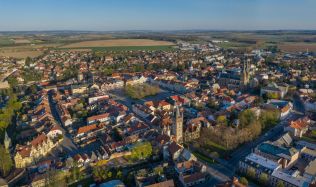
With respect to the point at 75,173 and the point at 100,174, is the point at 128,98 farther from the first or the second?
the point at 100,174

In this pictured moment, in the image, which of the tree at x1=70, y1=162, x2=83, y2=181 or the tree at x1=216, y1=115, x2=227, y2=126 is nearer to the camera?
the tree at x1=70, y1=162, x2=83, y2=181

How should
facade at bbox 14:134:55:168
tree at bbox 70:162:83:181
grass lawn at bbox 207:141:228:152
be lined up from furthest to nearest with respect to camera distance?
grass lawn at bbox 207:141:228:152 < facade at bbox 14:134:55:168 < tree at bbox 70:162:83:181

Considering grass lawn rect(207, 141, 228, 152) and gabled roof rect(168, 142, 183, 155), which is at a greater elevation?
gabled roof rect(168, 142, 183, 155)

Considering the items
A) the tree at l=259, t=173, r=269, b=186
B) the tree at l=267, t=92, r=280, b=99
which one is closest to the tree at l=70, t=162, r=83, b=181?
the tree at l=259, t=173, r=269, b=186

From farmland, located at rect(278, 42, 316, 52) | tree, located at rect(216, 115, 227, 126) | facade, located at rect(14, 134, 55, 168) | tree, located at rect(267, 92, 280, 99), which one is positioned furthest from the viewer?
farmland, located at rect(278, 42, 316, 52)

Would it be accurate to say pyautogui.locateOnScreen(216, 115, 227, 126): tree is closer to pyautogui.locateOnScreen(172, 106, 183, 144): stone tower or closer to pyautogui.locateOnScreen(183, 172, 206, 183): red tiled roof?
pyautogui.locateOnScreen(172, 106, 183, 144): stone tower

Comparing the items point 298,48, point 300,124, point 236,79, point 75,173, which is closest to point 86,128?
point 75,173

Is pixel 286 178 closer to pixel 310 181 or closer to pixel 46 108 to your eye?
pixel 310 181

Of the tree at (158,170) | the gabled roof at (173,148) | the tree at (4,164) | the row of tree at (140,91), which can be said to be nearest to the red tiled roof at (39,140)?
the tree at (4,164)

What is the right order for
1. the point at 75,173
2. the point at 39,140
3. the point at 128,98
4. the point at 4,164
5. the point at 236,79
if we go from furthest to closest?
the point at 236,79, the point at 128,98, the point at 39,140, the point at 4,164, the point at 75,173

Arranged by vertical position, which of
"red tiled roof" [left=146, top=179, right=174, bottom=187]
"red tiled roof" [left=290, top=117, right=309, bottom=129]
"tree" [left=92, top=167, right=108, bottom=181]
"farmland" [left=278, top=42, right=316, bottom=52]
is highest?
"farmland" [left=278, top=42, right=316, bottom=52]

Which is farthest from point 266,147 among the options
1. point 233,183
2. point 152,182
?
point 152,182
